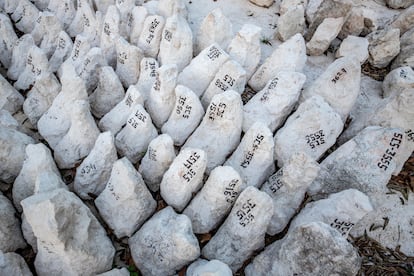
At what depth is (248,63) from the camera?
A: 2381mm

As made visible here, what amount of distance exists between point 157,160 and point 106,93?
2.14 feet

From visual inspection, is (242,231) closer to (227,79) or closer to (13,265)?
(227,79)

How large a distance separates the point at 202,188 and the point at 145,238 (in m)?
0.36

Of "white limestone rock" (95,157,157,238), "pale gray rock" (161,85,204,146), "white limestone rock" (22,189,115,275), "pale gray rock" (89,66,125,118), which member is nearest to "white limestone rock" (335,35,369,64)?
"pale gray rock" (161,85,204,146)

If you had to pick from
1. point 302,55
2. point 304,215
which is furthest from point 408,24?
point 304,215

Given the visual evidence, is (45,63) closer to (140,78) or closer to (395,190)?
(140,78)

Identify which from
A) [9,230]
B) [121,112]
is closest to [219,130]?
[121,112]

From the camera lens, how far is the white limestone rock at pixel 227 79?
2162mm

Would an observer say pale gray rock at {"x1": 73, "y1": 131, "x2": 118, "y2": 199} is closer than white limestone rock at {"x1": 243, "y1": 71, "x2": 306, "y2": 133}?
Yes

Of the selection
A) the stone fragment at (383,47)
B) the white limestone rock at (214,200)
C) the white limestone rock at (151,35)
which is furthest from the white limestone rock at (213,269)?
the stone fragment at (383,47)

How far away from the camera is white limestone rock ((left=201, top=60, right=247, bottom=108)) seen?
2.16 metres

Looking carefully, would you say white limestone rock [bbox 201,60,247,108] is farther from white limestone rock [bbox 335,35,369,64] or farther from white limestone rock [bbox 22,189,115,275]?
white limestone rock [bbox 22,189,115,275]

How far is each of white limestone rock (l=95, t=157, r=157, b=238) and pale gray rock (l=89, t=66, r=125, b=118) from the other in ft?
2.04

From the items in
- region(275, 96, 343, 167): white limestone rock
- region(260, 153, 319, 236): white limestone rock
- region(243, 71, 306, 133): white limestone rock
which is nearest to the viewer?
region(260, 153, 319, 236): white limestone rock
